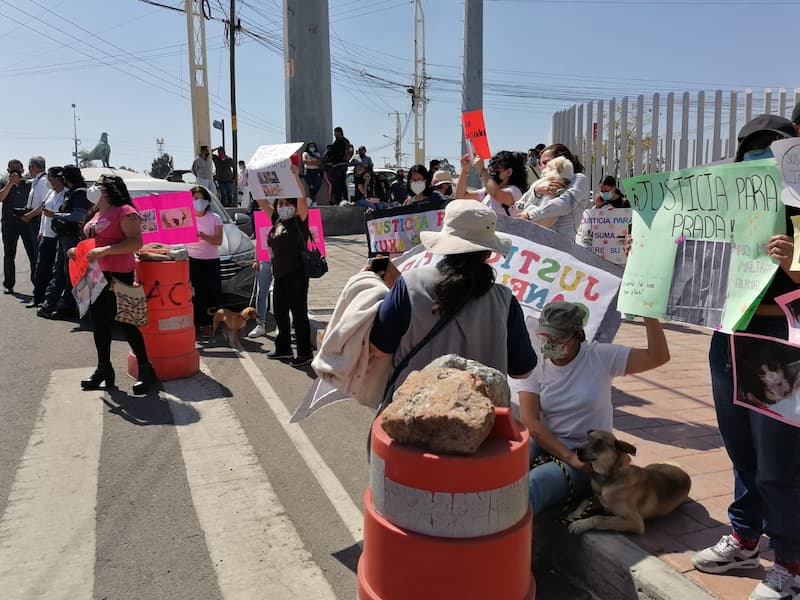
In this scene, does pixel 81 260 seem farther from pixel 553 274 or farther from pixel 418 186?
pixel 553 274

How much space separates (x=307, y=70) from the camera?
64.7 ft

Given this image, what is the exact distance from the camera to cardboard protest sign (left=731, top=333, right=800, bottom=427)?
2527 mm

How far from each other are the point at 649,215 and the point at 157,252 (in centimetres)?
488

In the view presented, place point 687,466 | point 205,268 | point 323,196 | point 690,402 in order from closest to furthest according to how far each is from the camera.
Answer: point 687,466, point 690,402, point 205,268, point 323,196

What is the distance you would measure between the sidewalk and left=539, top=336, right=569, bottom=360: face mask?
0.91 meters

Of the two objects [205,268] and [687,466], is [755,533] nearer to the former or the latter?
[687,466]

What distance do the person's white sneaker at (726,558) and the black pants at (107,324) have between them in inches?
189

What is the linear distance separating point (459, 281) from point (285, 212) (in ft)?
14.6

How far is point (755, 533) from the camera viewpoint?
Answer: 9.66 ft

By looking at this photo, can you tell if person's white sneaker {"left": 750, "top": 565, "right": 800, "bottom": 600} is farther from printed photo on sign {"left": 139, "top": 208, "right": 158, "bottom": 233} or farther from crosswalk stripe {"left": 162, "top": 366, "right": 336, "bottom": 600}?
printed photo on sign {"left": 139, "top": 208, "right": 158, "bottom": 233}

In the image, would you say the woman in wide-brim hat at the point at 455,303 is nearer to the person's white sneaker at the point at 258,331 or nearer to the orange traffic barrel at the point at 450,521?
the orange traffic barrel at the point at 450,521

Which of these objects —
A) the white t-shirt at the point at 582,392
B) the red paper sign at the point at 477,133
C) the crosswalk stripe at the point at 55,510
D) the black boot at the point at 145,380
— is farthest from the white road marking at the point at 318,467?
the red paper sign at the point at 477,133

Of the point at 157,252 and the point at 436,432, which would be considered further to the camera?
the point at 157,252

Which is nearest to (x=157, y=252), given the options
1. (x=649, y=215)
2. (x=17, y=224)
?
(x=649, y=215)
